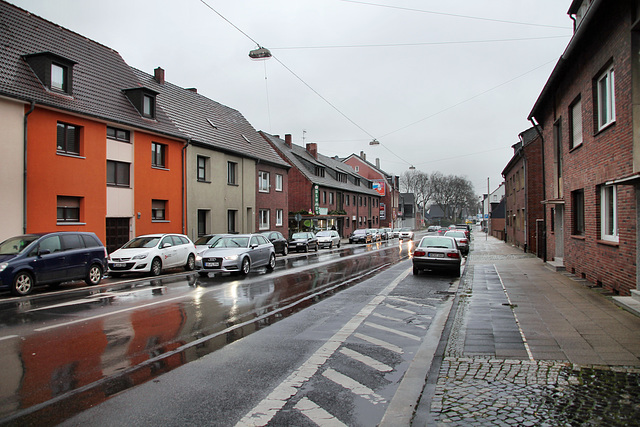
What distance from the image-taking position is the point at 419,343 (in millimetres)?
6754

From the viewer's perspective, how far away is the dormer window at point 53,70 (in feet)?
56.2

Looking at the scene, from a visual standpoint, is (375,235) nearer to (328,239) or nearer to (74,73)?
(328,239)

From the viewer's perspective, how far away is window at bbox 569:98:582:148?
13262 mm

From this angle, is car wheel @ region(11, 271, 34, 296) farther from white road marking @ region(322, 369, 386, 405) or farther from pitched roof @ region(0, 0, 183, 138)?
white road marking @ region(322, 369, 386, 405)

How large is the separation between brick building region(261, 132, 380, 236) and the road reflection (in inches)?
1142

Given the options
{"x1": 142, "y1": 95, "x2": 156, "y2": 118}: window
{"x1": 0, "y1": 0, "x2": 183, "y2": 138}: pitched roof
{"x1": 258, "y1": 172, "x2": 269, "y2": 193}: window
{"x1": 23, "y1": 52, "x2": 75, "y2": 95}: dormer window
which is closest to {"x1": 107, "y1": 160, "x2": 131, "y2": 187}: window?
{"x1": 0, "y1": 0, "x2": 183, "y2": 138}: pitched roof

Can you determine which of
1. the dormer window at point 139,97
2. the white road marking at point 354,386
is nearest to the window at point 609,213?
the white road marking at point 354,386

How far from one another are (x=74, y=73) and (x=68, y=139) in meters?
3.78

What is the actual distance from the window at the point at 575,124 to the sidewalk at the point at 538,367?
19.0 feet

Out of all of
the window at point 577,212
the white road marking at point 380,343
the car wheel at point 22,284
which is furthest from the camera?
the window at point 577,212

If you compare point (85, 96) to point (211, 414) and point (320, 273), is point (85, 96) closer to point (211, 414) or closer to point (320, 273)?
point (320, 273)

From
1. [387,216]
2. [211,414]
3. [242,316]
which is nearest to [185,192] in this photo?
[242,316]

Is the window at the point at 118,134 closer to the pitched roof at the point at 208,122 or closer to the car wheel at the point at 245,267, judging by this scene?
the pitched roof at the point at 208,122

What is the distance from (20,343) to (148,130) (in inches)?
643
